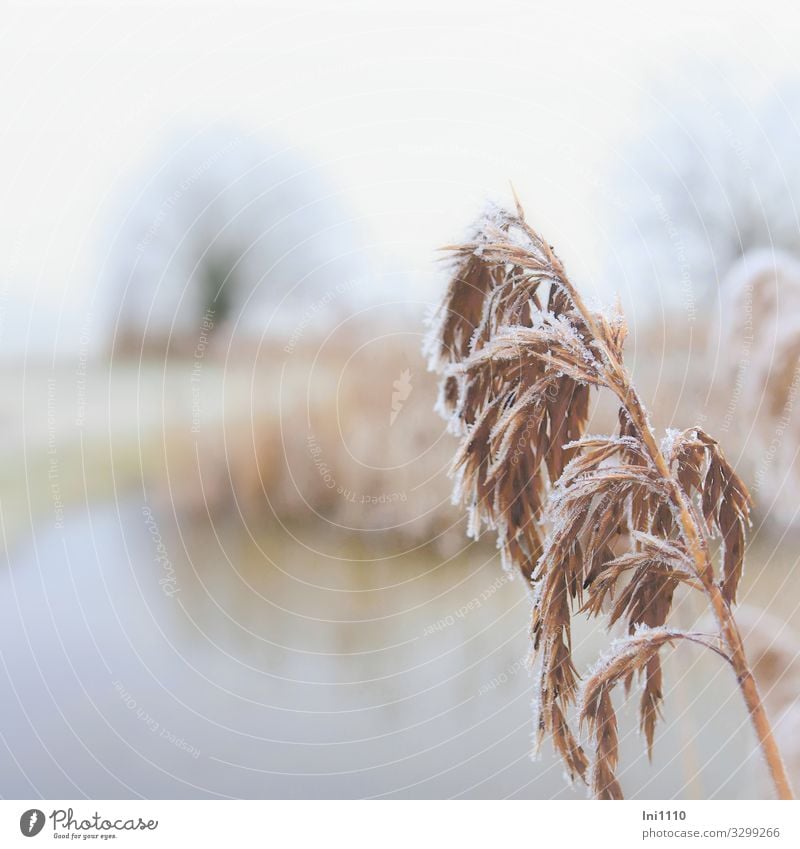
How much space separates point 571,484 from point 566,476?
0.01 meters

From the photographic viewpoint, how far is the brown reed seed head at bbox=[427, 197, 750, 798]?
2.67 feet

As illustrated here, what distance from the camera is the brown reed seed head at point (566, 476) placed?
81 cm

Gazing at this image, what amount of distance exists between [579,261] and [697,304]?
15cm

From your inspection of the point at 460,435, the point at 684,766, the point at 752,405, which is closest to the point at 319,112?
the point at 460,435

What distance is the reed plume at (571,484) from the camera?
81cm

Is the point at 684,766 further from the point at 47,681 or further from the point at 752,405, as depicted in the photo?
the point at 47,681

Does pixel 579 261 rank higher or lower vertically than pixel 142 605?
higher

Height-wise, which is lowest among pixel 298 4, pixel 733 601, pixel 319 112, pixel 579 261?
pixel 733 601

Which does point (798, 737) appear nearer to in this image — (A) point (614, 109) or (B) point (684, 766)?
(B) point (684, 766)

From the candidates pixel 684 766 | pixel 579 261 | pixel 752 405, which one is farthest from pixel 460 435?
pixel 684 766

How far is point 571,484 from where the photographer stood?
0.83 m

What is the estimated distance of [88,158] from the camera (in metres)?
0.89

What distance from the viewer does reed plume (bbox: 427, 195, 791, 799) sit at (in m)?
0.81

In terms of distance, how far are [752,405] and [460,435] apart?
0.35 m
